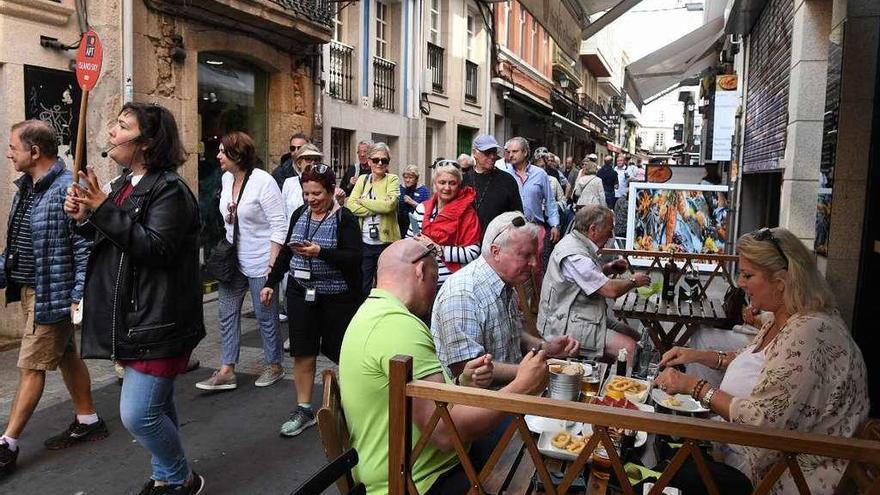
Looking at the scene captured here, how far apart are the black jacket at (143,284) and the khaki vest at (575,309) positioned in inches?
95.0

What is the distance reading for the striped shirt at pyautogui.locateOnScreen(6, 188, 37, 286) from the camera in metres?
3.85

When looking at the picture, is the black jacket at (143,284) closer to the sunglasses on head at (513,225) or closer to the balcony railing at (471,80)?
the sunglasses on head at (513,225)

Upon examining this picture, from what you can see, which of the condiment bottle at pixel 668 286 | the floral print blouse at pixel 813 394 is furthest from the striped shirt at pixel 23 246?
the condiment bottle at pixel 668 286

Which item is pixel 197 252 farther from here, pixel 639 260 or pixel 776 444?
pixel 639 260

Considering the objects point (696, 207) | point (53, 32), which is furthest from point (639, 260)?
point (53, 32)

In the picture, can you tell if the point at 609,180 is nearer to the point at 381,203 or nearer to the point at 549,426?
the point at 381,203

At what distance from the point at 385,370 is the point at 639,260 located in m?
8.85

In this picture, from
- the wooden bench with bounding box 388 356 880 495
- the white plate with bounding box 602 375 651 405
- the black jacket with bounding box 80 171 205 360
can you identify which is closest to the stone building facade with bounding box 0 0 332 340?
the black jacket with bounding box 80 171 205 360

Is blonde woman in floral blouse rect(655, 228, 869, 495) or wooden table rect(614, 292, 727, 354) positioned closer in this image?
blonde woman in floral blouse rect(655, 228, 869, 495)

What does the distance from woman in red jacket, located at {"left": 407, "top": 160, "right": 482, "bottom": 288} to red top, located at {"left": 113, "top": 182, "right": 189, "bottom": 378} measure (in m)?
2.51

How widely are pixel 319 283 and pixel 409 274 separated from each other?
Result: 205cm

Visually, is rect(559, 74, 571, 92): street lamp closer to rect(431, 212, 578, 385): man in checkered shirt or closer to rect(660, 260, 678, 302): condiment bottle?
rect(660, 260, 678, 302): condiment bottle

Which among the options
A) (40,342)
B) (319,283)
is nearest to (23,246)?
(40,342)

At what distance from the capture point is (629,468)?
7.63 ft
